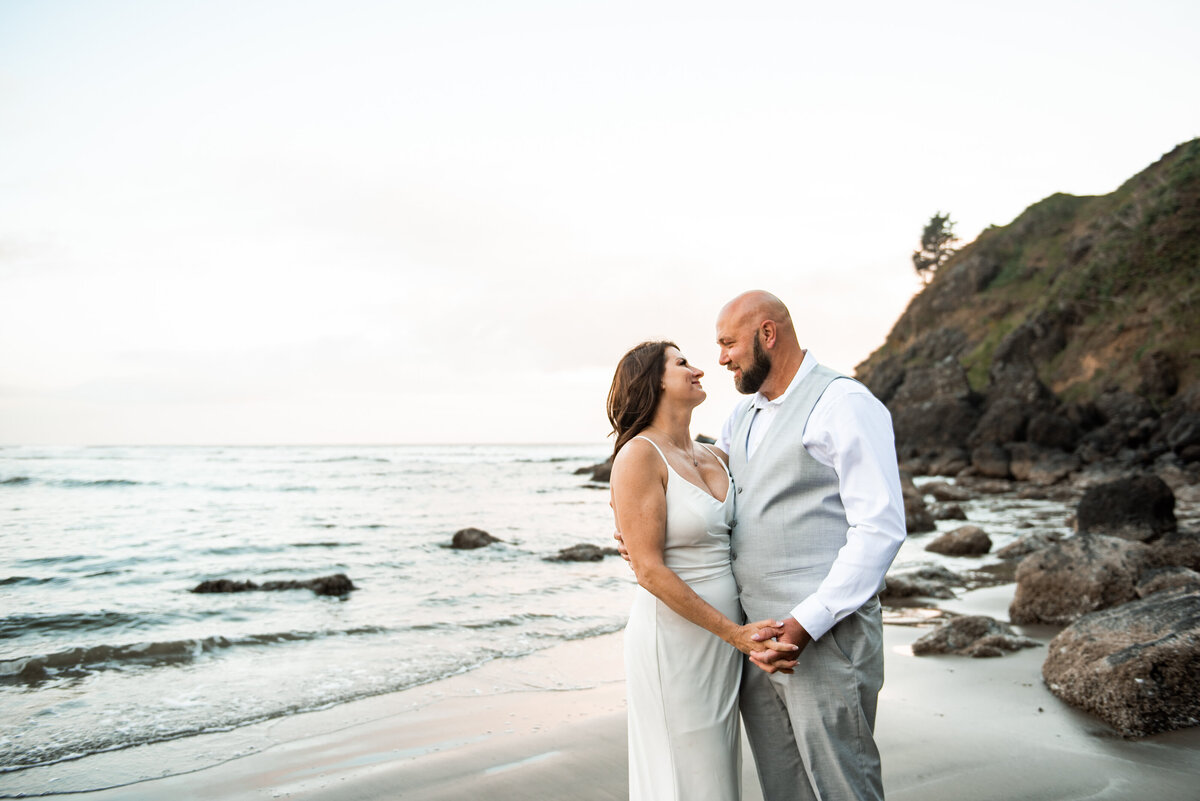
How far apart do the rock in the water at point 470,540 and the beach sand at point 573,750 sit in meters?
9.15

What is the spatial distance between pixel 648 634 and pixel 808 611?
77 centimetres

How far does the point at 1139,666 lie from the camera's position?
15.1ft

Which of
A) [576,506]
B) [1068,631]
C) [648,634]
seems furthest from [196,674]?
[576,506]

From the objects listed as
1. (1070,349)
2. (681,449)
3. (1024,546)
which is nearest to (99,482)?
(1024,546)

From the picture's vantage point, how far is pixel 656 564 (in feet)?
9.64

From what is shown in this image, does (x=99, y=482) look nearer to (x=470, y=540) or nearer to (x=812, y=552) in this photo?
(x=470, y=540)

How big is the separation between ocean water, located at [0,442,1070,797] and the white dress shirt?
15.8ft

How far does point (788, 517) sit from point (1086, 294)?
42548 millimetres

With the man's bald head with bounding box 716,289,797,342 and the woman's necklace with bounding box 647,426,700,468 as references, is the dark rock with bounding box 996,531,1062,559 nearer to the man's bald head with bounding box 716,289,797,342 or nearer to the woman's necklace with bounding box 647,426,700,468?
the woman's necklace with bounding box 647,426,700,468

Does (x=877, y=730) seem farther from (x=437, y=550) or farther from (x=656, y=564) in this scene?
(x=437, y=550)

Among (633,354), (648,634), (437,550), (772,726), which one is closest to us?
(772,726)

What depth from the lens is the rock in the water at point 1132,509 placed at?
11.5 metres

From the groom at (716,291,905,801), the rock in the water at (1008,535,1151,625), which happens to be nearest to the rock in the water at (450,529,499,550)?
the rock in the water at (1008,535,1151,625)

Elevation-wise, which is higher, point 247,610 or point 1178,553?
point 1178,553
